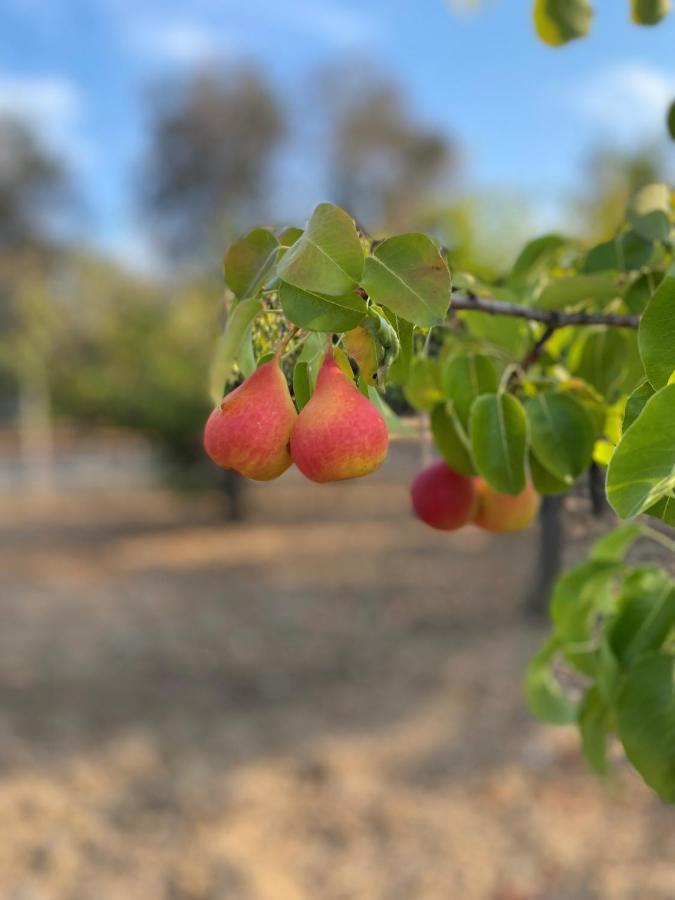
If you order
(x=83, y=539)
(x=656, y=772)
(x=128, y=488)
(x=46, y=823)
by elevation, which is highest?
(x=656, y=772)

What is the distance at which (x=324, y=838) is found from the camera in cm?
214

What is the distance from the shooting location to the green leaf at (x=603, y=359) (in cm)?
81

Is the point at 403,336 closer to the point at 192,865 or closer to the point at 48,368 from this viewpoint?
the point at 192,865

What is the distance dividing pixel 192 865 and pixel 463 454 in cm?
163

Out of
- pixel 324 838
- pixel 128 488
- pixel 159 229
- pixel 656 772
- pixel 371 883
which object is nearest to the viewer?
pixel 656 772

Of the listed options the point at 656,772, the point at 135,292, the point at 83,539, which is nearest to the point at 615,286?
the point at 656,772

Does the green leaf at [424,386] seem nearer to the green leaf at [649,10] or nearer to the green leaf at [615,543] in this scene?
the green leaf at [615,543]

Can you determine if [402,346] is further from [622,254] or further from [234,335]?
[622,254]

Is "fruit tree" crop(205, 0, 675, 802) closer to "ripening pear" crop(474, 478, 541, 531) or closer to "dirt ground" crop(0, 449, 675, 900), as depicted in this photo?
"ripening pear" crop(474, 478, 541, 531)

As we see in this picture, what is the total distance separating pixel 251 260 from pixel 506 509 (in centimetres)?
38

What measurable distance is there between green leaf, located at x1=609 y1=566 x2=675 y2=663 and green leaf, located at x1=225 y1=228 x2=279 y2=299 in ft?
1.53

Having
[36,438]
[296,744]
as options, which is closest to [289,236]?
[296,744]

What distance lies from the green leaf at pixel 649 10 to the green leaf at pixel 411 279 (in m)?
0.58

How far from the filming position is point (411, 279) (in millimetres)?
482
